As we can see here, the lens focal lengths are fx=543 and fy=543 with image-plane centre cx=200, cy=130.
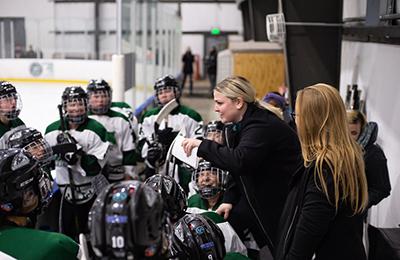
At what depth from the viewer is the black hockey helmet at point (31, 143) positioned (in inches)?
96.6

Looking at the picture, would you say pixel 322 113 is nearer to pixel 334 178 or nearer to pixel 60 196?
pixel 334 178

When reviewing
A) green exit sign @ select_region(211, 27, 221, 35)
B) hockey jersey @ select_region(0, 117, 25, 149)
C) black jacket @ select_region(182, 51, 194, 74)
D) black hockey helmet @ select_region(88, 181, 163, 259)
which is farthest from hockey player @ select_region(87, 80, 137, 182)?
green exit sign @ select_region(211, 27, 221, 35)

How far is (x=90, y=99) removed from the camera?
11.3 feet

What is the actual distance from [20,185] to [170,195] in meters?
0.41

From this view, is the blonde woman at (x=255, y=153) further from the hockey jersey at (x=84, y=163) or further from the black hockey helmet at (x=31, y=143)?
the hockey jersey at (x=84, y=163)

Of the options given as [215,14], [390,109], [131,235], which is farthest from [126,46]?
[215,14]

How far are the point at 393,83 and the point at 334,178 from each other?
1.84 m

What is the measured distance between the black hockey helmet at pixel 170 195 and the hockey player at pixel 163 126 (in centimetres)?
184

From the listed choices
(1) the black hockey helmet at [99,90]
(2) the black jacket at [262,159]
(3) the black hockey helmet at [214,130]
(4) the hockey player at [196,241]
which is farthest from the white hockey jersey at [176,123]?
(4) the hockey player at [196,241]

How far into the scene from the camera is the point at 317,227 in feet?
5.08

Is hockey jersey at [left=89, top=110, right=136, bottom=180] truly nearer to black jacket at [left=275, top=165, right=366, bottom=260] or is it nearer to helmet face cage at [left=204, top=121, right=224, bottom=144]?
helmet face cage at [left=204, top=121, right=224, bottom=144]

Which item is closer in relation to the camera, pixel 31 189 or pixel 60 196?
pixel 31 189

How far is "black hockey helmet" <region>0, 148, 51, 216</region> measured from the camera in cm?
132

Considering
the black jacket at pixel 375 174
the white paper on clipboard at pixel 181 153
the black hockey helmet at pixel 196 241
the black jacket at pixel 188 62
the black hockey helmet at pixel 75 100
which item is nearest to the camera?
the black hockey helmet at pixel 196 241
